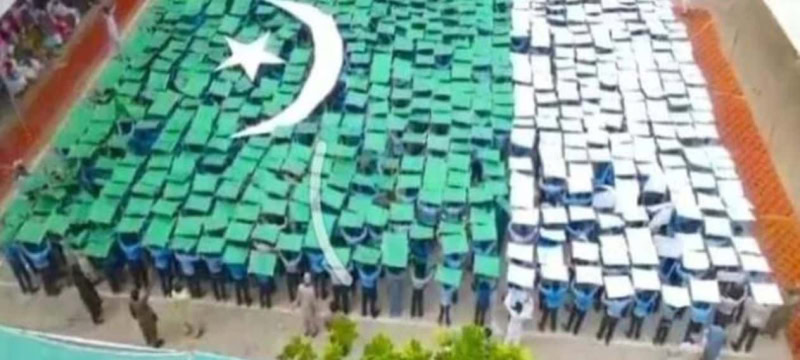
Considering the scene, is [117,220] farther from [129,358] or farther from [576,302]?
[576,302]

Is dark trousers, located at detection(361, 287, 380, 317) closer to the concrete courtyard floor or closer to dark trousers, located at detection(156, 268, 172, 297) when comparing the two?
the concrete courtyard floor

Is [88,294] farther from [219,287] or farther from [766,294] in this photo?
[766,294]

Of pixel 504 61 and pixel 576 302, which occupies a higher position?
pixel 504 61

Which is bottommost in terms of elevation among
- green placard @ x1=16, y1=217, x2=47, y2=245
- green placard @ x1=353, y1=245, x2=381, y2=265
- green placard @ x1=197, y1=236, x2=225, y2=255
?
green placard @ x1=353, y1=245, x2=381, y2=265

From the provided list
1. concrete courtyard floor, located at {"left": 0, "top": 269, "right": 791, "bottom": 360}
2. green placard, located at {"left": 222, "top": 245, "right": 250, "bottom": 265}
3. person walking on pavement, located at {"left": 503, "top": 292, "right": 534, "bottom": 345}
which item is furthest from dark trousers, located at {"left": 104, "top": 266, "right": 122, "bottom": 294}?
person walking on pavement, located at {"left": 503, "top": 292, "right": 534, "bottom": 345}

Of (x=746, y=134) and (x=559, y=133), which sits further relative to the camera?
(x=746, y=134)

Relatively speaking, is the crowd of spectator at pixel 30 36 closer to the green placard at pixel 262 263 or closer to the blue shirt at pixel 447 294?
the green placard at pixel 262 263

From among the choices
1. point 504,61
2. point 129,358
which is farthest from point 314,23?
point 129,358
